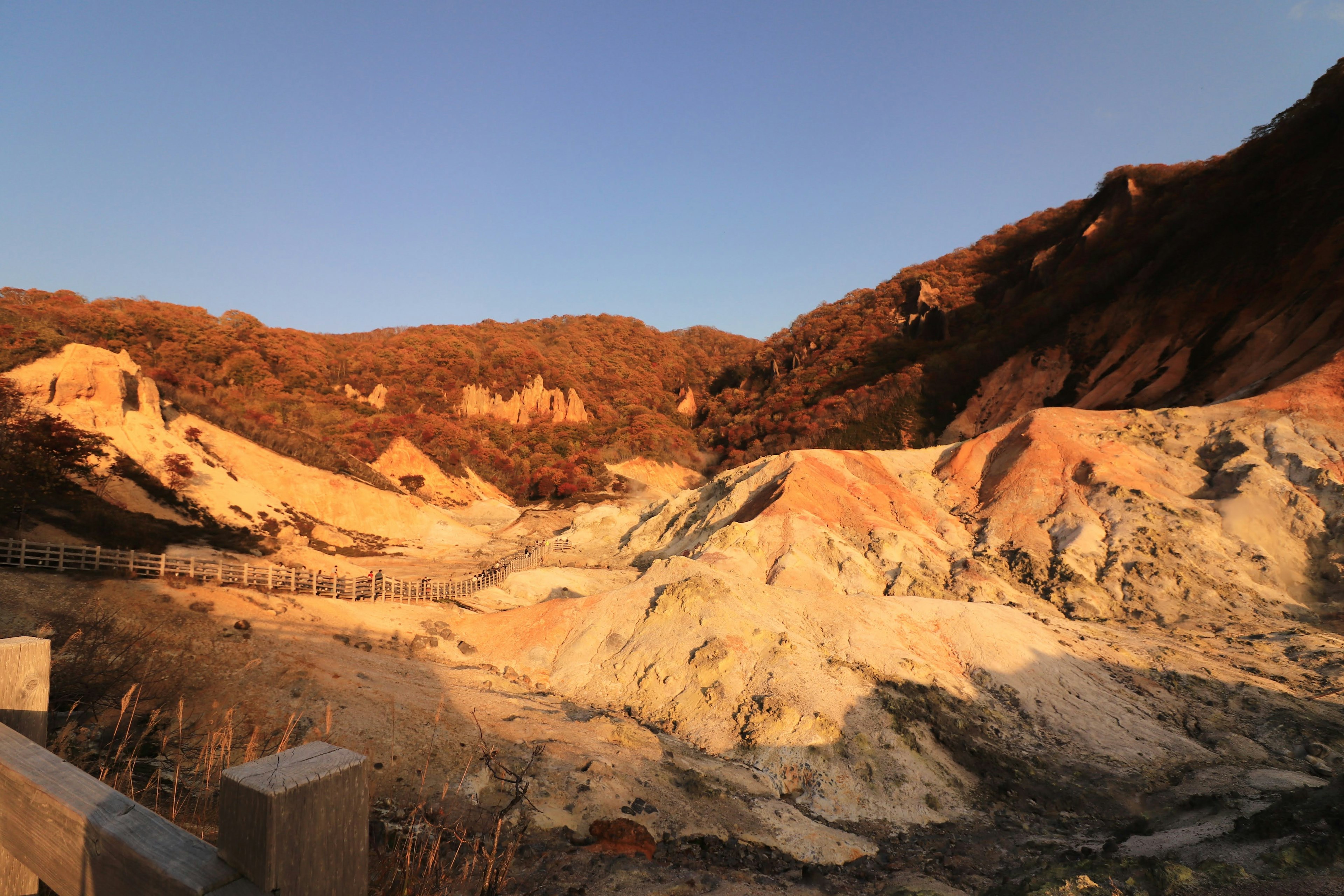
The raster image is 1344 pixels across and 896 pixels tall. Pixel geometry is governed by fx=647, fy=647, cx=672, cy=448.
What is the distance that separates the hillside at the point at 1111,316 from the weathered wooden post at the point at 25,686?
42567 mm

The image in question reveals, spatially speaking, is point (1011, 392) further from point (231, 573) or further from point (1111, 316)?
point (231, 573)

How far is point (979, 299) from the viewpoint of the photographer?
77.2 metres

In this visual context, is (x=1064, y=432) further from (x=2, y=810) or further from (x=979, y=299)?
(x=979, y=299)

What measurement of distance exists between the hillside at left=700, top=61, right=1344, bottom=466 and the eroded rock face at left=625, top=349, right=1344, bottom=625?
22.1 feet

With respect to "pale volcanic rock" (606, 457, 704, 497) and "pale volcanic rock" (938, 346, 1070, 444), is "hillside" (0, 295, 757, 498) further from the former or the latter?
"pale volcanic rock" (938, 346, 1070, 444)

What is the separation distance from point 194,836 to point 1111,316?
61150 millimetres

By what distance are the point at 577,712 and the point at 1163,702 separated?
14.6 metres

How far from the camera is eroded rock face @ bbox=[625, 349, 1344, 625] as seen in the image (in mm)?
23703

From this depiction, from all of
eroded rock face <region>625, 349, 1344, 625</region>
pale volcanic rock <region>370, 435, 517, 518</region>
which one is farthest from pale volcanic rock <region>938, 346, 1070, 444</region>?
pale volcanic rock <region>370, 435, 517, 518</region>

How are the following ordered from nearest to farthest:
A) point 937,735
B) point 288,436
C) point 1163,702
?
point 937,735, point 1163,702, point 288,436

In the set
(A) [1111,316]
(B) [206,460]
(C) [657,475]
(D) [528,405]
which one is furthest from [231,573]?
(D) [528,405]

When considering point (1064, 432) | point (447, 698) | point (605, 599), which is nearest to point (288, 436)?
point (605, 599)

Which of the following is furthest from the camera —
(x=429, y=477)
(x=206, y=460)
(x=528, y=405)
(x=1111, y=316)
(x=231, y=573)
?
(x=528, y=405)

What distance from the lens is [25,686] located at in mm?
2602
